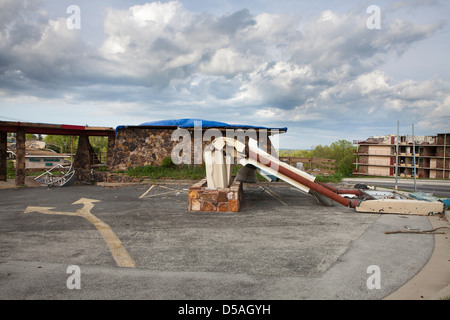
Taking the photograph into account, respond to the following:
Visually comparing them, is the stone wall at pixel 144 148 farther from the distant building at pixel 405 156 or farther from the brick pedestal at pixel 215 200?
the distant building at pixel 405 156

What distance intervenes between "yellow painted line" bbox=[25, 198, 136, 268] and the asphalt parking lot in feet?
0.10

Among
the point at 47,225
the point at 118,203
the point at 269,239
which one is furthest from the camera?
the point at 118,203

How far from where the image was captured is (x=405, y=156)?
237 feet

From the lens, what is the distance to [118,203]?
1082 cm

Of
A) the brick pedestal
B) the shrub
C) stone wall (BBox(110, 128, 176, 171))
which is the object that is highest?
stone wall (BBox(110, 128, 176, 171))

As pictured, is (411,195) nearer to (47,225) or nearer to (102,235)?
(102,235)

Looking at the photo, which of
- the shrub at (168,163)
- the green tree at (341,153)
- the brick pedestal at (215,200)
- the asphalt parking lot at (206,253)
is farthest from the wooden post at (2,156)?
the green tree at (341,153)

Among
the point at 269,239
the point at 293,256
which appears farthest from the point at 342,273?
the point at 269,239

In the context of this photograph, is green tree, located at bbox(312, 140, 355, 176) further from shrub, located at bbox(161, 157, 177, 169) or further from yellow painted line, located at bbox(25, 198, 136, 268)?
yellow painted line, located at bbox(25, 198, 136, 268)

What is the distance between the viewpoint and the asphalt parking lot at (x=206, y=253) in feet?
12.7

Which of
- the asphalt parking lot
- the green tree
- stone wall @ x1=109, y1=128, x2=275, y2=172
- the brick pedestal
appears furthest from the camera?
the green tree

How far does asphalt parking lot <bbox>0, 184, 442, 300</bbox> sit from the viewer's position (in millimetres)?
3871

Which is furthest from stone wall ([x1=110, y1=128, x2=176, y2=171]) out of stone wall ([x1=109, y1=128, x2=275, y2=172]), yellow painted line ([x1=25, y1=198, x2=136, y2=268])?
yellow painted line ([x1=25, y1=198, x2=136, y2=268])
